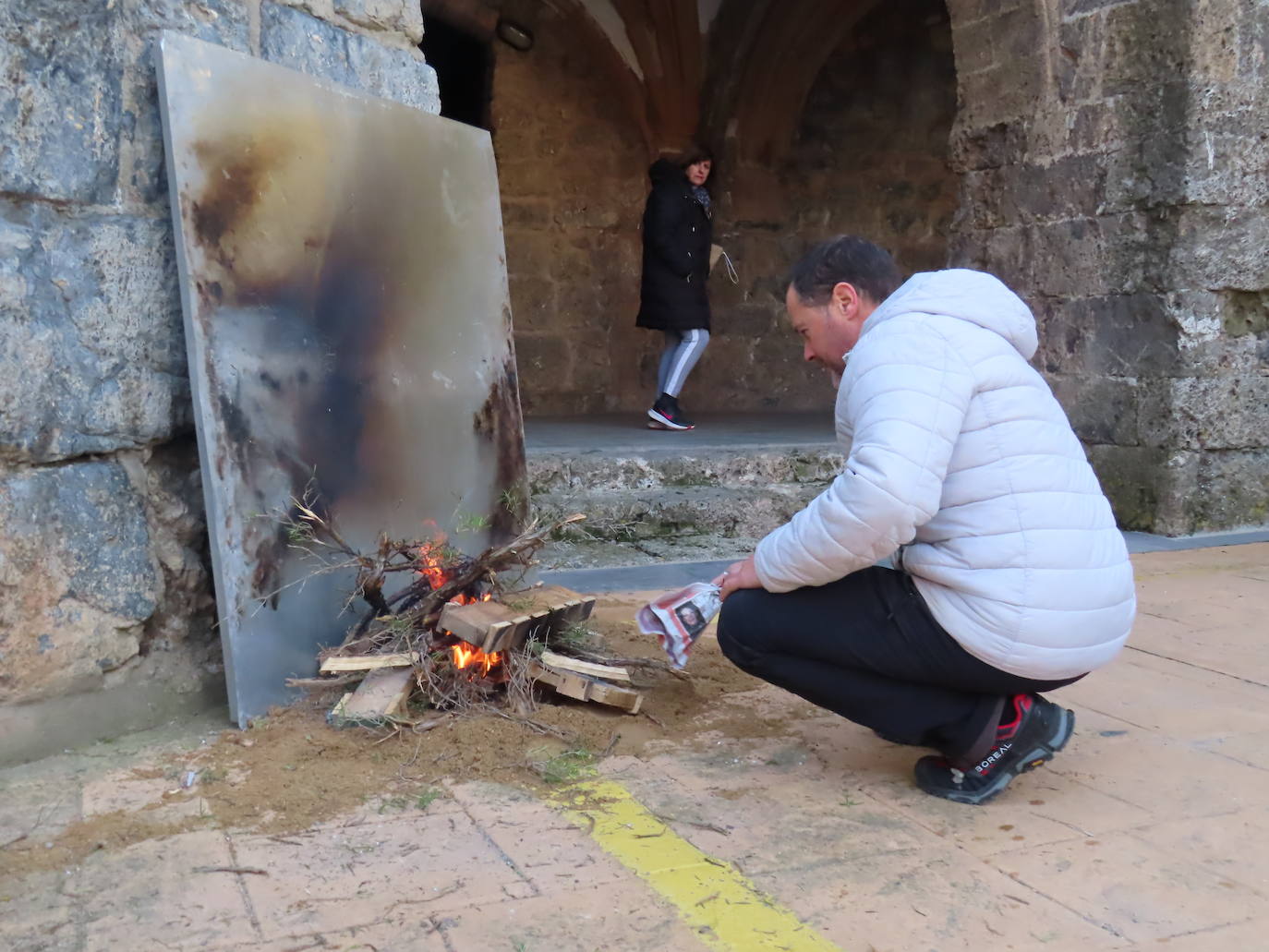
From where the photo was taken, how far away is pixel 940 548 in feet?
8.18

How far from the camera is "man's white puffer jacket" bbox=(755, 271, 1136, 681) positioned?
233 cm

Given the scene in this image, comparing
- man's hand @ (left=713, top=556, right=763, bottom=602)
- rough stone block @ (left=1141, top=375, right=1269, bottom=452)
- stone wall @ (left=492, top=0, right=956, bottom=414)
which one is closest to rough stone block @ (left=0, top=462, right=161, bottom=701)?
man's hand @ (left=713, top=556, right=763, bottom=602)

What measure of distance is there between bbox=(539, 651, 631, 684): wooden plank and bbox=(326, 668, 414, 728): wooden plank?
13.9 inches

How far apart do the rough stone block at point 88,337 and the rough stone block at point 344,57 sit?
0.64 metres

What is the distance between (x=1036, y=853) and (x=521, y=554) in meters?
1.55

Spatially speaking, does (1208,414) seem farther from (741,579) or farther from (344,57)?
(344,57)

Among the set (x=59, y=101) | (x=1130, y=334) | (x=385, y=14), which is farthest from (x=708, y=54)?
(x=59, y=101)

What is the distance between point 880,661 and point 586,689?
33.2 inches

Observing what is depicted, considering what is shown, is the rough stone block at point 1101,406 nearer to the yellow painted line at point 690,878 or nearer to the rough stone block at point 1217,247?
the rough stone block at point 1217,247

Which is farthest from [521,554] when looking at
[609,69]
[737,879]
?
[609,69]

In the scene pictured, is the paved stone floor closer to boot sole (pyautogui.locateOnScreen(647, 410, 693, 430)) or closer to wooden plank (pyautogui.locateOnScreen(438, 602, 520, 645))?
wooden plank (pyautogui.locateOnScreen(438, 602, 520, 645))

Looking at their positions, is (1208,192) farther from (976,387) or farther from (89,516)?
(89,516)

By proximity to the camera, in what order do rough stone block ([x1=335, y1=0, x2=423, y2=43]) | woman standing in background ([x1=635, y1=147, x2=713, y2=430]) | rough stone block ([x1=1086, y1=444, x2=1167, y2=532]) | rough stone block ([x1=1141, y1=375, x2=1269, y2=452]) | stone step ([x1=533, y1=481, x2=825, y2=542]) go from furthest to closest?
woman standing in background ([x1=635, y1=147, x2=713, y2=430])
rough stone block ([x1=1086, y1=444, x2=1167, y2=532])
rough stone block ([x1=1141, y1=375, x2=1269, y2=452])
stone step ([x1=533, y1=481, x2=825, y2=542])
rough stone block ([x1=335, y1=0, x2=423, y2=43])

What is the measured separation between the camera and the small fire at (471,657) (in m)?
3.06
